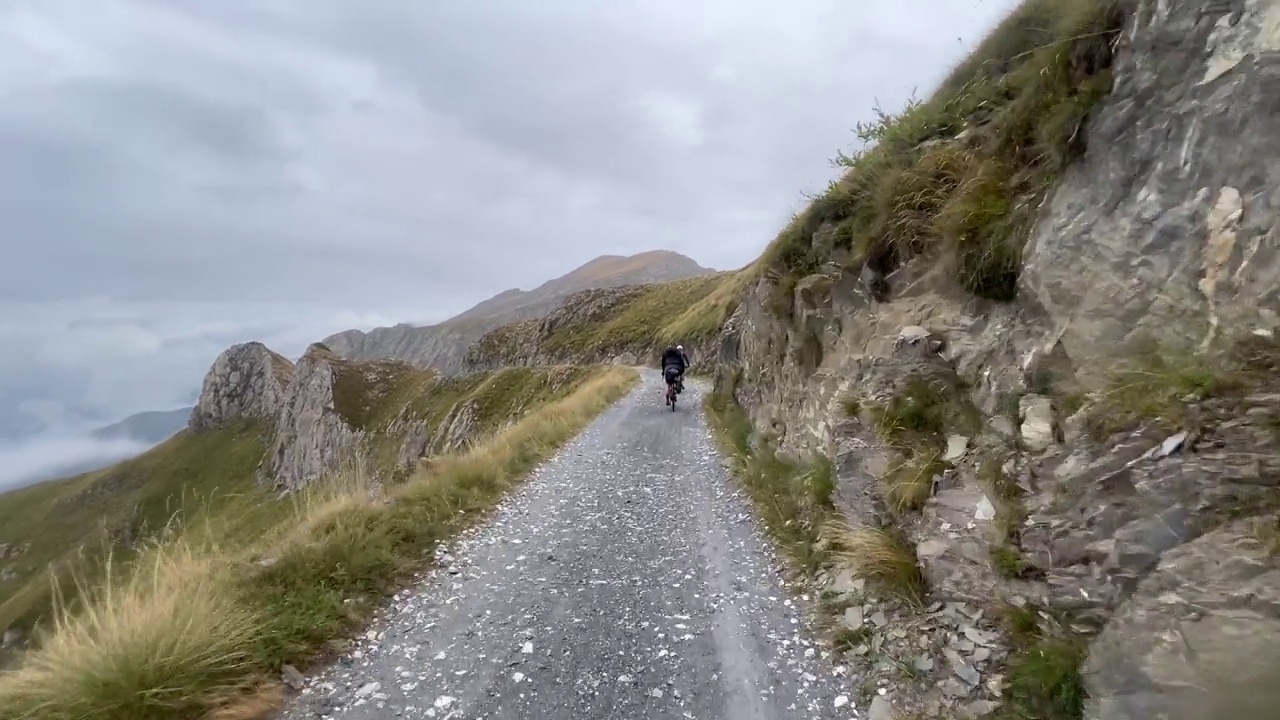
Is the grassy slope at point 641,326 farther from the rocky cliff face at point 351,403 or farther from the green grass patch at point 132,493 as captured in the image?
the green grass patch at point 132,493

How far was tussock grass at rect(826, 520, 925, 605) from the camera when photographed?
19.4 ft

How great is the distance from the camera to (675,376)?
2423 centimetres

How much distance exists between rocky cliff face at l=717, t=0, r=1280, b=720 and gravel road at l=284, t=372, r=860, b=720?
108 cm

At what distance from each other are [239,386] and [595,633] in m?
126

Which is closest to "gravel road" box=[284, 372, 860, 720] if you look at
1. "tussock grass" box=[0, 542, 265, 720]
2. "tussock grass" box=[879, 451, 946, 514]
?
"tussock grass" box=[0, 542, 265, 720]

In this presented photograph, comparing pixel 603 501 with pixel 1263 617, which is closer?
pixel 1263 617

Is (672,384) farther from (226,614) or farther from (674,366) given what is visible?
(226,614)

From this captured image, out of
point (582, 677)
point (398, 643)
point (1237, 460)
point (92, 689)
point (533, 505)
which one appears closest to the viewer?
point (1237, 460)

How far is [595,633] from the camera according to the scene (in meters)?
6.25

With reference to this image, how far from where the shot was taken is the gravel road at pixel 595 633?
16.7ft

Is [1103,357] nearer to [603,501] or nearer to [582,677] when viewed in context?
[582,677]

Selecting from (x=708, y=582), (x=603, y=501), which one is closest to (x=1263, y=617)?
(x=708, y=582)

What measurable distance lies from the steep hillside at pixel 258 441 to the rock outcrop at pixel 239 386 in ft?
0.79

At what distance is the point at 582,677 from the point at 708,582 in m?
2.62
